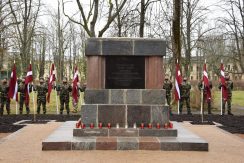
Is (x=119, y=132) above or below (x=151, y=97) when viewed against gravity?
below

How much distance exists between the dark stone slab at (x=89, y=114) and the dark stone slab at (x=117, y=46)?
1606 millimetres

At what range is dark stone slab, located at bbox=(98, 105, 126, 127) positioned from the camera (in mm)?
11625

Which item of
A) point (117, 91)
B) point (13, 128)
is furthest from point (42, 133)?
point (117, 91)

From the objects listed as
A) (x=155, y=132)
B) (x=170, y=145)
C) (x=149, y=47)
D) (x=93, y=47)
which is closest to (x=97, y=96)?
(x=93, y=47)

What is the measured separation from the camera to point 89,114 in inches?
457

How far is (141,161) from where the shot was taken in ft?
29.2

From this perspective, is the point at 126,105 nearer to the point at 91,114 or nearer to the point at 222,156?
the point at 91,114

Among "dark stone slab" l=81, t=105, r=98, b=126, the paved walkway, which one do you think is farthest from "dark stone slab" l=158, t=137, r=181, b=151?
"dark stone slab" l=81, t=105, r=98, b=126

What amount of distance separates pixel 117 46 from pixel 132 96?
1.48 meters

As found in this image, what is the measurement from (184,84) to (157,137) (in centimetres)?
1043

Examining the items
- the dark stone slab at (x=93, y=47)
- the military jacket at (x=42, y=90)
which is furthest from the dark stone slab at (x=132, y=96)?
the military jacket at (x=42, y=90)

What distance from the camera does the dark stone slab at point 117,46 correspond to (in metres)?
11.8

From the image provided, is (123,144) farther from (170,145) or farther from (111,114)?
(111,114)

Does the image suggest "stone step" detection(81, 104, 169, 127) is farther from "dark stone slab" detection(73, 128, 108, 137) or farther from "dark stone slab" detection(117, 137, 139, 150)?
"dark stone slab" detection(117, 137, 139, 150)
